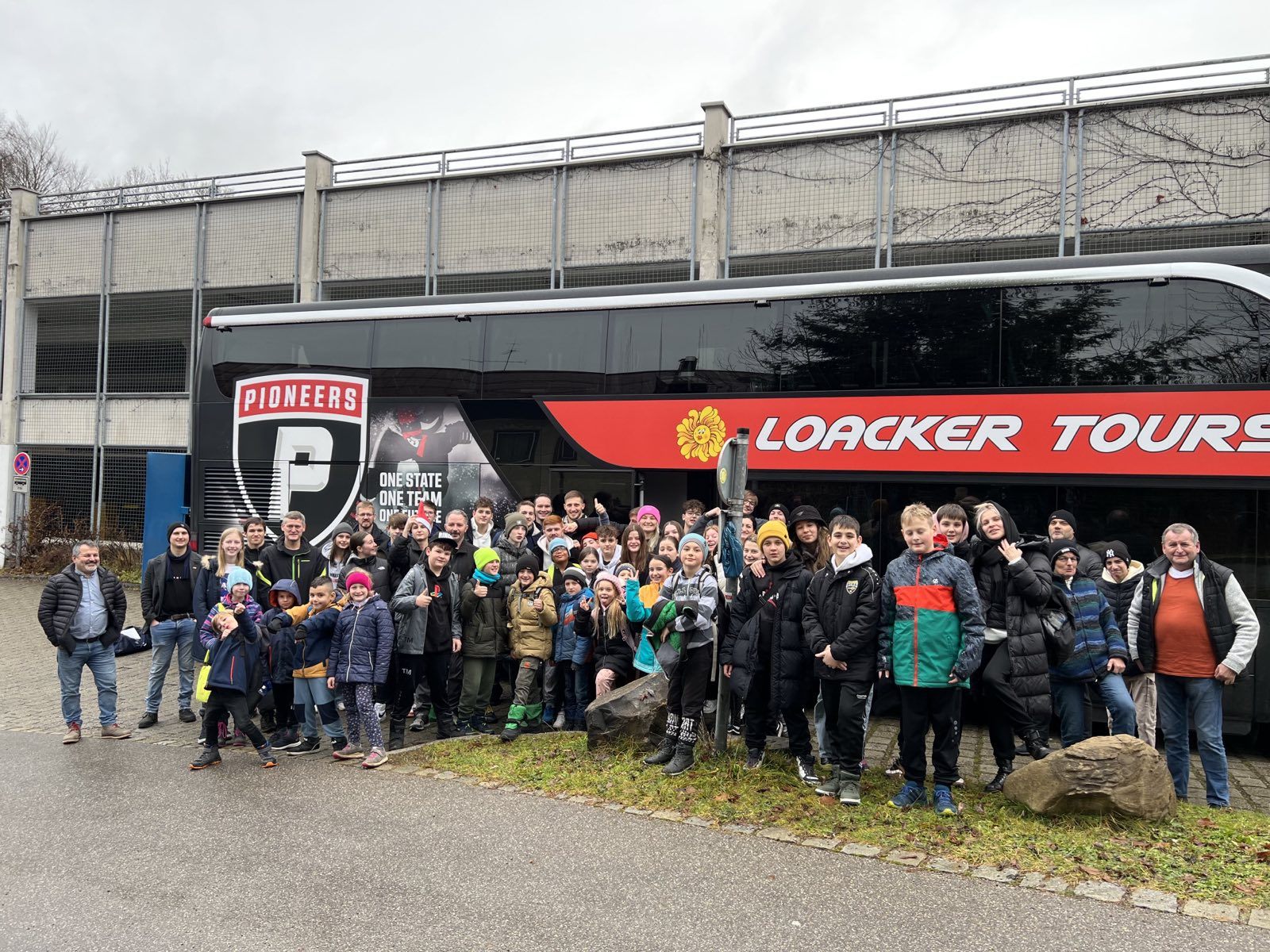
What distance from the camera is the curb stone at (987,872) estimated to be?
4.32 meters

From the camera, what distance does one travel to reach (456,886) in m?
4.64

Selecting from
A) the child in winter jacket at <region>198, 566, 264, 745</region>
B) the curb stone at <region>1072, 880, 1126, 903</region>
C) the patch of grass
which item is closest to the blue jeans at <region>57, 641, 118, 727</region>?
the child in winter jacket at <region>198, 566, 264, 745</region>

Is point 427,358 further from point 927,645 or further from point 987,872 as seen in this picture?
point 987,872

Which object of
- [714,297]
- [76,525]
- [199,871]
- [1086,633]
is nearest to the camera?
[199,871]

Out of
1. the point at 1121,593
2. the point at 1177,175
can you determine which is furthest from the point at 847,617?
the point at 1177,175

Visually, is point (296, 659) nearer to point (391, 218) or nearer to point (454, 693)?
point (454, 693)

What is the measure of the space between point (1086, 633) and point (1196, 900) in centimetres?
207

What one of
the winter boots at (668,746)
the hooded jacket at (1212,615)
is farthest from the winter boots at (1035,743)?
the winter boots at (668,746)

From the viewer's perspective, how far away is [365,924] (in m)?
4.23

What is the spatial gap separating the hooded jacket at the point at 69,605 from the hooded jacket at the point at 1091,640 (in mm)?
7101

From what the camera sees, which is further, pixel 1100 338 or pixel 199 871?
pixel 1100 338

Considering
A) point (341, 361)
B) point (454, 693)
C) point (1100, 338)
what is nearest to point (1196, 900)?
point (1100, 338)

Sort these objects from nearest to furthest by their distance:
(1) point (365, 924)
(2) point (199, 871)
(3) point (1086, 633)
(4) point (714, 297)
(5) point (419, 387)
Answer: (1) point (365, 924), (2) point (199, 871), (3) point (1086, 633), (4) point (714, 297), (5) point (419, 387)

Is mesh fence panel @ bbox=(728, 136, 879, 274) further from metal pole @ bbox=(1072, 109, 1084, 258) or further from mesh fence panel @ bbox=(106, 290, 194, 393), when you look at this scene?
mesh fence panel @ bbox=(106, 290, 194, 393)
